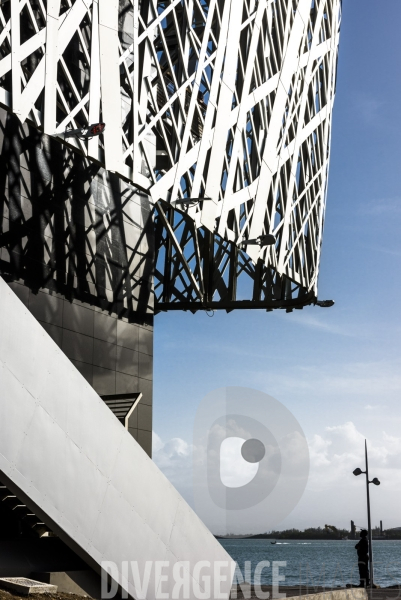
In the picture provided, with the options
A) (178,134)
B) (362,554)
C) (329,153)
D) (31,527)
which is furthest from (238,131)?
(31,527)

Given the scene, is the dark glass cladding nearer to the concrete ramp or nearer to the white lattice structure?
the white lattice structure

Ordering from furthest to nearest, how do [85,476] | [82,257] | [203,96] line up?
1. [203,96]
2. [82,257]
3. [85,476]

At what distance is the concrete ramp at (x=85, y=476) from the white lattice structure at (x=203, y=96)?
6560mm

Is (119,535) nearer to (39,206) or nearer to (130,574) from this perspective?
(130,574)

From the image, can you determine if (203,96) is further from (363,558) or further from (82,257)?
(363,558)

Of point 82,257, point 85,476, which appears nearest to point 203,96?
point 82,257

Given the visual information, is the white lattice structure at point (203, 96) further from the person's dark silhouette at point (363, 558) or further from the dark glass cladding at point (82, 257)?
the person's dark silhouette at point (363, 558)

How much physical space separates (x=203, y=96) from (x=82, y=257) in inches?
333

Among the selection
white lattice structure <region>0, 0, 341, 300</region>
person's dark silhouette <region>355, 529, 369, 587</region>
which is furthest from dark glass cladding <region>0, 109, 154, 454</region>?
person's dark silhouette <region>355, 529, 369, 587</region>

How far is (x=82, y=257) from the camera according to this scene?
18891 millimetres

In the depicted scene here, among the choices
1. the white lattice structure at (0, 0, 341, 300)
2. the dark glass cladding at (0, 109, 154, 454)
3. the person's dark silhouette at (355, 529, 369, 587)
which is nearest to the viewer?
the white lattice structure at (0, 0, 341, 300)

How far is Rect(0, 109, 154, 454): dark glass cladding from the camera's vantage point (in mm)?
16609

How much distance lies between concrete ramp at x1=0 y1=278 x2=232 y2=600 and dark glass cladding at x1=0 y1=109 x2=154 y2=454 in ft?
30.1

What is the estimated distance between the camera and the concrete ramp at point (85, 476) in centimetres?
651
